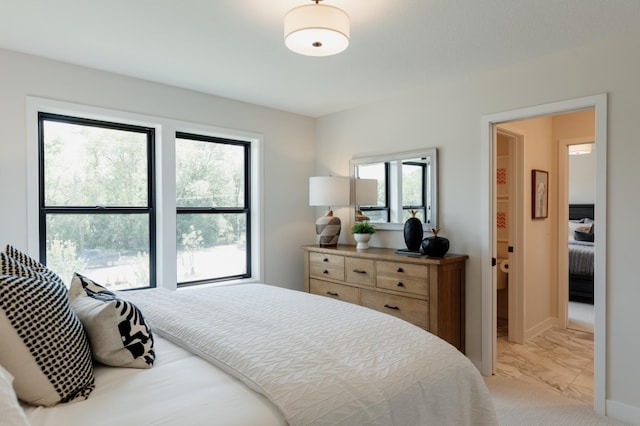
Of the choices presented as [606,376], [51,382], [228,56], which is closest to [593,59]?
[606,376]

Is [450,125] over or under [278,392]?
over

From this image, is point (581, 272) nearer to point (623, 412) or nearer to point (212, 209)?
point (623, 412)

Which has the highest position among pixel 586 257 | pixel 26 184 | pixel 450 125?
pixel 450 125

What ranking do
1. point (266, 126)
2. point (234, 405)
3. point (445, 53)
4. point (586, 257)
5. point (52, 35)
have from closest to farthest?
point (234, 405) < point (52, 35) < point (445, 53) < point (266, 126) < point (586, 257)

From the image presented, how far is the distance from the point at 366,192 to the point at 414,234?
0.86 meters

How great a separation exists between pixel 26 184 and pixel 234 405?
8.40 feet

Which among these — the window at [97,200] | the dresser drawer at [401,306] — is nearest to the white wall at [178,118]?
the window at [97,200]

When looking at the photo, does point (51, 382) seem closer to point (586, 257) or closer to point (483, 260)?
point (483, 260)

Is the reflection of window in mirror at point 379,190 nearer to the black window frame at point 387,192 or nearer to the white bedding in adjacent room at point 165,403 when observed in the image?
the black window frame at point 387,192

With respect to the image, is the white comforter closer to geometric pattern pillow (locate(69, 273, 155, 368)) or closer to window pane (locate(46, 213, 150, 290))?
geometric pattern pillow (locate(69, 273, 155, 368))

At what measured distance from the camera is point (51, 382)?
1.14 m

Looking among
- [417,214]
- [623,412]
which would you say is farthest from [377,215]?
[623,412]

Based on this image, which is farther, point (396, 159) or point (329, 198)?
point (329, 198)

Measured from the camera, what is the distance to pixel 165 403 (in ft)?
3.73
